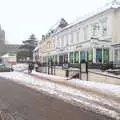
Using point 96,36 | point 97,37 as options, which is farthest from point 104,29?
point 96,36

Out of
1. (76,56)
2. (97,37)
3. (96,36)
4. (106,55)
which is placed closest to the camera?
(106,55)

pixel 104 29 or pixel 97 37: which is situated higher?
pixel 104 29

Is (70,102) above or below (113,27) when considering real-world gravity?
below

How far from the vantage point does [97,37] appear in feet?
127

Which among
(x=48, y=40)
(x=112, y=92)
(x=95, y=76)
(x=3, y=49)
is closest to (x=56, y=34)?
(x=48, y=40)

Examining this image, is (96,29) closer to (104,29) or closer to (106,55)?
(104,29)

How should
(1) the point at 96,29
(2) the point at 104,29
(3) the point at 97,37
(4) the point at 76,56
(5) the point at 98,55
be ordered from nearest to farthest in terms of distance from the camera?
(2) the point at 104,29 < (5) the point at 98,55 < (3) the point at 97,37 < (1) the point at 96,29 < (4) the point at 76,56

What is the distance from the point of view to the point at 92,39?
37.1 meters

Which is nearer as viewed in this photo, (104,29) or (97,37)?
(104,29)

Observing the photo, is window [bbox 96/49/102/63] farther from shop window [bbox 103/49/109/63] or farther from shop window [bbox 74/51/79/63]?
shop window [bbox 74/51/79/63]

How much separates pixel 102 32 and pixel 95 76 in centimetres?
1260

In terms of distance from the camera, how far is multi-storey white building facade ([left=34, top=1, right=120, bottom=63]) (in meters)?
35.6

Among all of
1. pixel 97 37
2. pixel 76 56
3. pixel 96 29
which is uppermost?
pixel 96 29

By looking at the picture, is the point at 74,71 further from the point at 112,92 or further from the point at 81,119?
the point at 81,119
